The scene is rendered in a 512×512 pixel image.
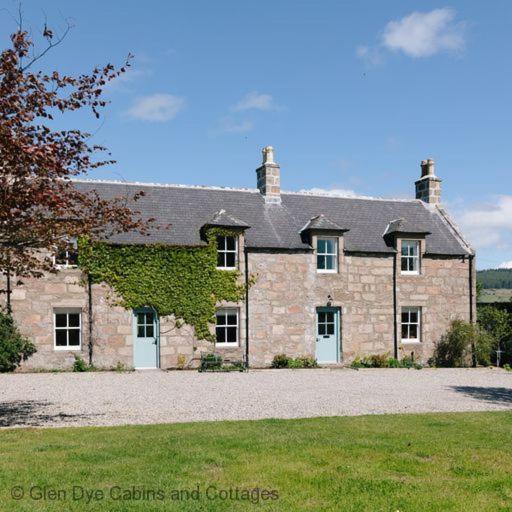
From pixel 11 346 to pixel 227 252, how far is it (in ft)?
27.9

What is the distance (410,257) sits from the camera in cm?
2645

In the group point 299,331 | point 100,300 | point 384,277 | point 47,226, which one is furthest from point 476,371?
point 47,226

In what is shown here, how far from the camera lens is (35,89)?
10.5m

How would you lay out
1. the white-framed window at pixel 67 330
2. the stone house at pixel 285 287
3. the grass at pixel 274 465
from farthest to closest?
1. the stone house at pixel 285 287
2. the white-framed window at pixel 67 330
3. the grass at pixel 274 465

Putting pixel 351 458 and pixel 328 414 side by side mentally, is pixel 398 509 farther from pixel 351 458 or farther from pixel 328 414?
pixel 328 414

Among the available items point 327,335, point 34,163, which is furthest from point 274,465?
point 327,335

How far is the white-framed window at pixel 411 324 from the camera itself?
26.3 meters

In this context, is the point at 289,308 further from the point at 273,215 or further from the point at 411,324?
the point at 411,324

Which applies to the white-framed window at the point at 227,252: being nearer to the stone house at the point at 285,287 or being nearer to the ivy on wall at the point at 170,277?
the stone house at the point at 285,287

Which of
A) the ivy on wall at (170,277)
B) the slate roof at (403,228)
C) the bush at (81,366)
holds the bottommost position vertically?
the bush at (81,366)

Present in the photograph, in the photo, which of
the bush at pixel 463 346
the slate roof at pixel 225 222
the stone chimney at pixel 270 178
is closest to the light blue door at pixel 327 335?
the bush at pixel 463 346

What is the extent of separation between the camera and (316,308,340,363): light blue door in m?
24.9

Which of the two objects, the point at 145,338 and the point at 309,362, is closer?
the point at 145,338

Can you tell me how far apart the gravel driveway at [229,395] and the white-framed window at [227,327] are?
2.32 meters
